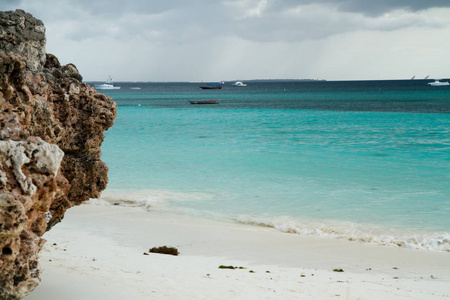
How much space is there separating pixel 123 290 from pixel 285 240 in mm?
5489

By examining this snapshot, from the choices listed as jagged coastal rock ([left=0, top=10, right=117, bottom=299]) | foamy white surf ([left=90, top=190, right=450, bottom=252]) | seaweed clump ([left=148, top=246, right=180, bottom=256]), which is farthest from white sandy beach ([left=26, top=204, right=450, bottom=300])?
jagged coastal rock ([left=0, top=10, right=117, bottom=299])

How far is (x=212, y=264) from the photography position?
27.1ft

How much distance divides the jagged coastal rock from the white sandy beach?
1.24 metres

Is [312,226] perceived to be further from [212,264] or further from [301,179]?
[301,179]

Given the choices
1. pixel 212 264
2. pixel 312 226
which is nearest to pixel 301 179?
pixel 312 226

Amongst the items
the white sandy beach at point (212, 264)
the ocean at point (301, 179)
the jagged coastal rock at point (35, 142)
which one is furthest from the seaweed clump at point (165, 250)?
the ocean at point (301, 179)

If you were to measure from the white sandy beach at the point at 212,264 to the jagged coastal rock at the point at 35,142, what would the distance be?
124 cm

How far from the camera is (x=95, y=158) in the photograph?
5.96 metres

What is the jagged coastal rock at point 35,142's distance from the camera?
13.1ft

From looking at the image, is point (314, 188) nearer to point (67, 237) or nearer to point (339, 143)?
point (67, 237)

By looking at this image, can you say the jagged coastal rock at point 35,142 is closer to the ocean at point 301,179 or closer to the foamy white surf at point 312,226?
the foamy white surf at point 312,226

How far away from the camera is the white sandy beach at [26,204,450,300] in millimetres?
6141

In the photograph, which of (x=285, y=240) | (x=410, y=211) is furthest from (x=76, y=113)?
(x=410, y=211)

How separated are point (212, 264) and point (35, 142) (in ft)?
15.5
